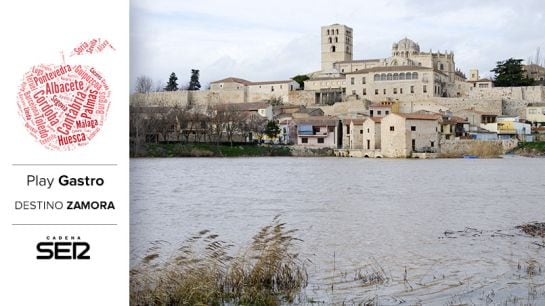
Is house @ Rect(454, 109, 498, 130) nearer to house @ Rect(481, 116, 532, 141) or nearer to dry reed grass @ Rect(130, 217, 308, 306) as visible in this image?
house @ Rect(481, 116, 532, 141)

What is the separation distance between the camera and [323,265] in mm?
5508

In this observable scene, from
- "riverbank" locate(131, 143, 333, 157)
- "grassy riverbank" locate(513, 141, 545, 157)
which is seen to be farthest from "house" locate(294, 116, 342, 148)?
"grassy riverbank" locate(513, 141, 545, 157)

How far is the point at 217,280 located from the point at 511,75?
123ft

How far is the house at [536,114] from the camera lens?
33.8 m

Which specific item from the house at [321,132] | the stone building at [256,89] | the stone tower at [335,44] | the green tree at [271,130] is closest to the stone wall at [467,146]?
the house at [321,132]

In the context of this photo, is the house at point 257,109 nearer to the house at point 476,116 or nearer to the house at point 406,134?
the house at point 406,134

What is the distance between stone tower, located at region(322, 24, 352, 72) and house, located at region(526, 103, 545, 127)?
1449 cm

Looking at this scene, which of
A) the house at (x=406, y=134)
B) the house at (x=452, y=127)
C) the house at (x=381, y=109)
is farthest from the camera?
the house at (x=381, y=109)

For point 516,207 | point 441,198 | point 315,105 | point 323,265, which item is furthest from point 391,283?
point 315,105

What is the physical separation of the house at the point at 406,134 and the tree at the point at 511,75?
12597 millimetres

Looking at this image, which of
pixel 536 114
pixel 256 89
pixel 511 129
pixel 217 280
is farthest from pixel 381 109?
pixel 217 280

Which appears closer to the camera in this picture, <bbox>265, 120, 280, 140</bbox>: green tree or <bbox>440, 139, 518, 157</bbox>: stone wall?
<bbox>440, 139, 518, 157</bbox>: stone wall

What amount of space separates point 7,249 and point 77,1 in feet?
2.47

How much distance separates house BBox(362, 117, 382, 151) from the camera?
27.7m
